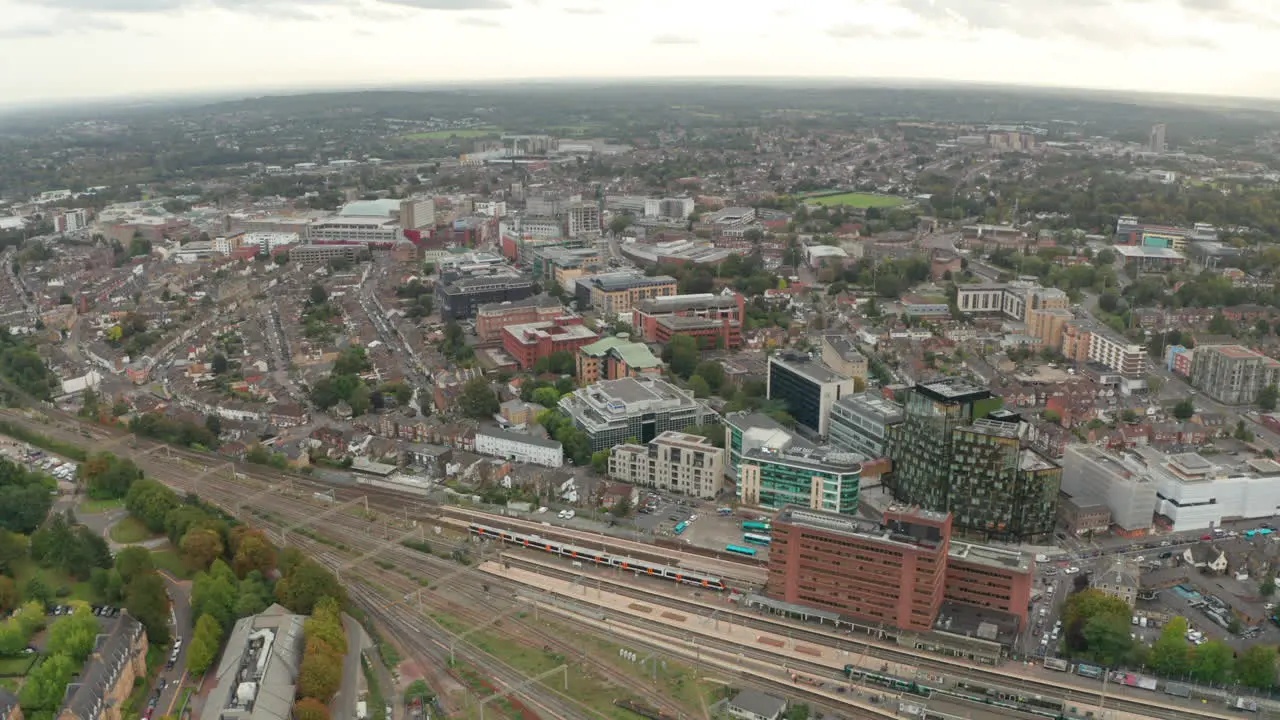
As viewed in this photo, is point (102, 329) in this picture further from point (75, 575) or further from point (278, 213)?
point (278, 213)

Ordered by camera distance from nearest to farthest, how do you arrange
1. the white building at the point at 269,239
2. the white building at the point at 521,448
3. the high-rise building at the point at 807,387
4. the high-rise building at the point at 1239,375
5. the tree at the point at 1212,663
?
the tree at the point at 1212,663 < the white building at the point at 521,448 < the high-rise building at the point at 807,387 < the high-rise building at the point at 1239,375 < the white building at the point at 269,239

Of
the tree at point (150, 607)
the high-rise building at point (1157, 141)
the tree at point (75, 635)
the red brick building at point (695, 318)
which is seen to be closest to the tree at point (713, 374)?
the red brick building at point (695, 318)

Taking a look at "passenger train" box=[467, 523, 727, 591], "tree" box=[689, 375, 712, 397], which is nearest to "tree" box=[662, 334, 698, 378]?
"tree" box=[689, 375, 712, 397]

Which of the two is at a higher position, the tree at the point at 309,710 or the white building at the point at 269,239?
the white building at the point at 269,239

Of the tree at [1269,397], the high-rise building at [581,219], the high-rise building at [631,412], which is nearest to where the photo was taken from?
the high-rise building at [631,412]

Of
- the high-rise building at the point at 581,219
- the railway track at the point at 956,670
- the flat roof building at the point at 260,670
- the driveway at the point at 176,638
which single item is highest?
the high-rise building at the point at 581,219

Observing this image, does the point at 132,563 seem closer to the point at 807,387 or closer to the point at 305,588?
the point at 305,588

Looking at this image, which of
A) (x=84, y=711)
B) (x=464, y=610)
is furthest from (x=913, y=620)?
(x=84, y=711)

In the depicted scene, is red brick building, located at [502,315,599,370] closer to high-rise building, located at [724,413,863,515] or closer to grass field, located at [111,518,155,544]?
high-rise building, located at [724,413,863,515]

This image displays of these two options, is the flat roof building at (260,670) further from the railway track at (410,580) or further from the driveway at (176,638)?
the railway track at (410,580)
